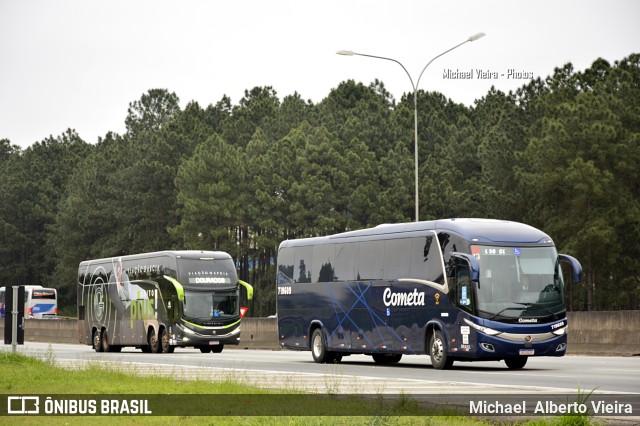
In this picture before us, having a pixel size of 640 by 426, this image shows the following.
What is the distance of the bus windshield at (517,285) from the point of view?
90.3 feet

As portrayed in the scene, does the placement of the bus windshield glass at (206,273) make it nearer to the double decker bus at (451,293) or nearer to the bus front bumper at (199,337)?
the bus front bumper at (199,337)

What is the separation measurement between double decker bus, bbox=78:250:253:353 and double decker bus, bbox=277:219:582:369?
11.4 metres

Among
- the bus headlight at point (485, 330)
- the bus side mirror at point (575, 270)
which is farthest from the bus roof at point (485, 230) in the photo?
the bus headlight at point (485, 330)

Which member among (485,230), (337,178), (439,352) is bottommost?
(439,352)

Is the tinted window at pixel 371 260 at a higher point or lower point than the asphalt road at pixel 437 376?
higher

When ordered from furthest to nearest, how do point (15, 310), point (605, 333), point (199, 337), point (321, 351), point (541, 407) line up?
point (199, 337) → point (605, 333) → point (321, 351) → point (15, 310) → point (541, 407)

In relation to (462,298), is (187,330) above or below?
below

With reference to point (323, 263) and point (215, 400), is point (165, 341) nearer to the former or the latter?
point (323, 263)

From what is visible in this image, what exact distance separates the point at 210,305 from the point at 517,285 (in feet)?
59.9

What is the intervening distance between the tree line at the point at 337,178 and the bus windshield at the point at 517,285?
4397cm

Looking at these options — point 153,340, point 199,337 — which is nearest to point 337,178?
point 153,340

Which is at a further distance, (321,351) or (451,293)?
(321,351)

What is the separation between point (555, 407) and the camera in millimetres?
15875

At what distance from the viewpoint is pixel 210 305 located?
44.0 meters
